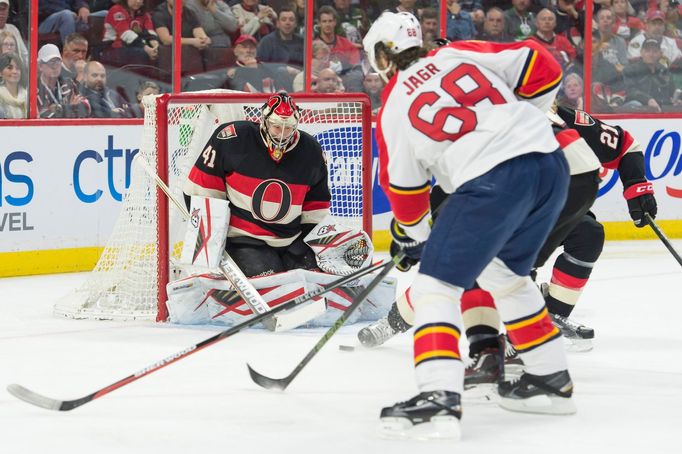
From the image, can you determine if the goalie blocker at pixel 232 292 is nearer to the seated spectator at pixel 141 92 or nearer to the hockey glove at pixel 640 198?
the hockey glove at pixel 640 198

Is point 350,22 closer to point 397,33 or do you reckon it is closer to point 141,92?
point 141,92

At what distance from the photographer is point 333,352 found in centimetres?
413

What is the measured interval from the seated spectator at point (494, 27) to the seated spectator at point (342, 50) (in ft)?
2.61

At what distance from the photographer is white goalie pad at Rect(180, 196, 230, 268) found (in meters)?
4.51

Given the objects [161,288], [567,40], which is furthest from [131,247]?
[567,40]

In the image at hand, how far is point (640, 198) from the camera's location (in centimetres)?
429

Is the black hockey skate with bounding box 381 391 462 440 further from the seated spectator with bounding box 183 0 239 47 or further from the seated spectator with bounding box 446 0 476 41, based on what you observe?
the seated spectator with bounding box 446 0 476 41

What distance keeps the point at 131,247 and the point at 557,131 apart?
1871 millimetres

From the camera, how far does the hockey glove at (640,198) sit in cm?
427

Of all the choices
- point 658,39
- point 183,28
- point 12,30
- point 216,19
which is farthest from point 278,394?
point 658,39

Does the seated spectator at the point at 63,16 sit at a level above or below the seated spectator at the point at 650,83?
above

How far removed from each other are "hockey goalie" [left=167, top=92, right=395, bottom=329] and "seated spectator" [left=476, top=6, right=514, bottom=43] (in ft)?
9.95

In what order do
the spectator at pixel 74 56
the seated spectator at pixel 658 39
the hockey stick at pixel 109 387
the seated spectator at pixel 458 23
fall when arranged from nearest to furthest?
the hockey stick at pixel 109 387, the spectator at pixel 74 56, the seated spectator at pixel 458 23, the seated spectator at pixel 658 39

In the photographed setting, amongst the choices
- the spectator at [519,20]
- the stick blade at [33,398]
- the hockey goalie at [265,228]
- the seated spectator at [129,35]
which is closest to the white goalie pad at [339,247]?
the hockey goalie at [265,228]
